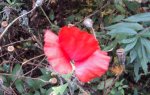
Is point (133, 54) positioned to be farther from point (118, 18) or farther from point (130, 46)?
point (118, 18)

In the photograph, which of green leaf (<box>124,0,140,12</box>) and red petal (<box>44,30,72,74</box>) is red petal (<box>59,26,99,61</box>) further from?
green leaf (<box>124,0,140,12</box>)

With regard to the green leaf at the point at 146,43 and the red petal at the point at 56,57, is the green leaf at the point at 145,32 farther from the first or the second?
the red petal at the point at 56,57

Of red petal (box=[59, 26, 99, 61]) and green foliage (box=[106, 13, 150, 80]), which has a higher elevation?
red petal (box=[59, 26, 99, 61])

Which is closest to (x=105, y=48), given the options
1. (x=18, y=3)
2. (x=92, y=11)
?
(x=92, y=11)

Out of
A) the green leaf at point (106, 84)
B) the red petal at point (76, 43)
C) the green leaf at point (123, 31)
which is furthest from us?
the green leaf at point (106, 84)

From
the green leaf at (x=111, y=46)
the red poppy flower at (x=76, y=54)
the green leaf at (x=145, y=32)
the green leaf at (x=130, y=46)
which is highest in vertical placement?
the red poppy flower at (x=76, y=54)

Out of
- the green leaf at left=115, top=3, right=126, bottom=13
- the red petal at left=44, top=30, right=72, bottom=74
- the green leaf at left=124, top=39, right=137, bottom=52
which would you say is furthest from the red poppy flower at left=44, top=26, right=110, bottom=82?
the green leaf at left=115, top=3, right=126, bottom=13

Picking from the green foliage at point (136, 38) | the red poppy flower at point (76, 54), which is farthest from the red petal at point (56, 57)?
the green foliage at point (136, 38)
